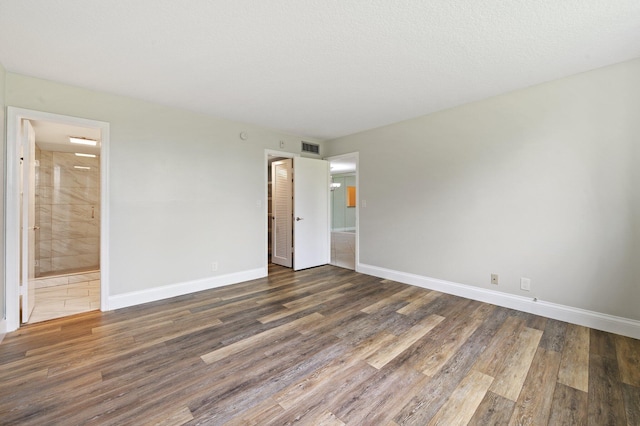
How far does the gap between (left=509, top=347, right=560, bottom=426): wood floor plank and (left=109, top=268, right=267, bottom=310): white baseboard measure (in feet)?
11.5

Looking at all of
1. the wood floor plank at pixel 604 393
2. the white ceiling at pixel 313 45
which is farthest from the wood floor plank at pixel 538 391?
the white ceiling at pixel 313 45

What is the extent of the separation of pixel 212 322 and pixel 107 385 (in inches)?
39.5

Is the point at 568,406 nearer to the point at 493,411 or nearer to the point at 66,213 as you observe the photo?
the point at 493,411

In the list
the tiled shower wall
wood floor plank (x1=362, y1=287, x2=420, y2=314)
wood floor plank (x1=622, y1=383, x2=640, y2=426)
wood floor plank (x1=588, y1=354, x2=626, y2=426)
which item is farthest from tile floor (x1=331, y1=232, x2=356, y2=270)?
the tiled shower wall

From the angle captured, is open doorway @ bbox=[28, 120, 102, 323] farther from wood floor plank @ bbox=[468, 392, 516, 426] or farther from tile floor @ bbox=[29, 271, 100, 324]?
wood floor plank @ bbox=[468, 392, 516, 426]

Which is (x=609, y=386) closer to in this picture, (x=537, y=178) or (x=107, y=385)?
(x=537, y=178)

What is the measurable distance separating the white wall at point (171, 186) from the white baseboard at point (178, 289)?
0.07 metres

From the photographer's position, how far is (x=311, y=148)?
5.10 m

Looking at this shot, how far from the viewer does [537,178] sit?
284 cm

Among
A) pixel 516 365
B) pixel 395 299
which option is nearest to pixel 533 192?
pixel 516 365

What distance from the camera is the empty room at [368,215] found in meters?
1.70

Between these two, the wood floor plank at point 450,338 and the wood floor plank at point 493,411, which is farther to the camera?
the wood floor plank at point 450,338

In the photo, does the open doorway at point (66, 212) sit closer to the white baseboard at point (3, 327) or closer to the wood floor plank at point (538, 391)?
the white baseboard at point (3, 327)

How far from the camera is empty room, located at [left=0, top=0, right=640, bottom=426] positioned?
1.70 meters
